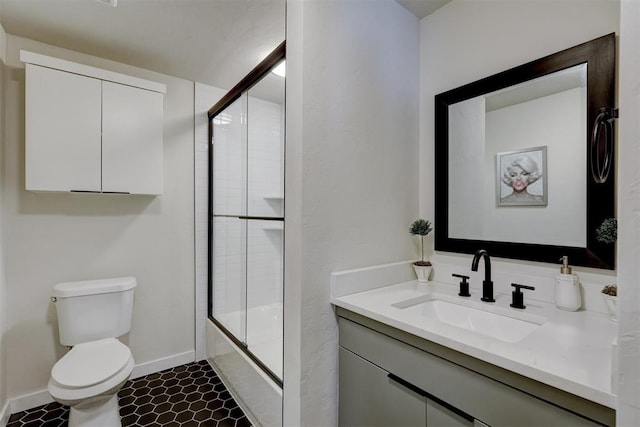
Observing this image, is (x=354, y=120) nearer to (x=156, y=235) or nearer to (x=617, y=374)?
(x=617, y=374)

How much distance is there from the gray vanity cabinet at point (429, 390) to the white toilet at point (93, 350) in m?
1.20

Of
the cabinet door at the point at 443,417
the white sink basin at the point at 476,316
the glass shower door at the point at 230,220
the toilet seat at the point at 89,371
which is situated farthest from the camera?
the glass shower door at the point at 230,220

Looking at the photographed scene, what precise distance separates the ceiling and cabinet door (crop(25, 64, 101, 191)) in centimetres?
27

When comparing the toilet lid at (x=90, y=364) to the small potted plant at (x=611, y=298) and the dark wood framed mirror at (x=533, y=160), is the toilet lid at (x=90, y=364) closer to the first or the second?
the dark wood framed mirror at (x=533, y=160)

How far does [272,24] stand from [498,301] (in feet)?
6.15

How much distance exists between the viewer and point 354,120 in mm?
1506

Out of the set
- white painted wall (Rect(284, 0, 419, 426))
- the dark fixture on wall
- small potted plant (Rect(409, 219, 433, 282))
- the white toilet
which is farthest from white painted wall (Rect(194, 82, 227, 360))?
the dark fixture on wall

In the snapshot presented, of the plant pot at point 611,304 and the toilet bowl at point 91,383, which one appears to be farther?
the toilet bowl at point 91,383

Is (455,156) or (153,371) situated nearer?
(455,156)

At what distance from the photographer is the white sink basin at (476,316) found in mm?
1174

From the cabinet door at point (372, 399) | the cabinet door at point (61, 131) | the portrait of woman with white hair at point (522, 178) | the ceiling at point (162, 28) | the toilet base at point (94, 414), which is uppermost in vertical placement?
the ceiling at point (162, 28)

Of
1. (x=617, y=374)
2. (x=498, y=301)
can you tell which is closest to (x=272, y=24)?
(x=498, y=301)

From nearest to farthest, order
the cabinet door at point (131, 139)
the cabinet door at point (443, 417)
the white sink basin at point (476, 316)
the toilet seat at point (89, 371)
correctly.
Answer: the cabinet door at point (443, 417) < the white sink basin at point (476, 316) < the toilet seat at point (89, 371) < the cabinet door at point (131, 139)

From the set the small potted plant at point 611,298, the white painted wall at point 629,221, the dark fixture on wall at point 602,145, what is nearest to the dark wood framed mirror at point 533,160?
the dark fixture on wall at point 602,145
